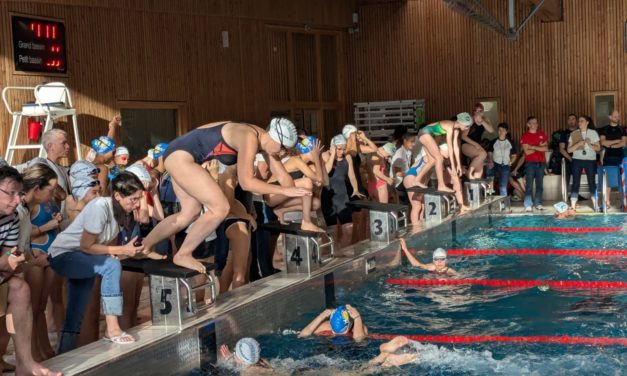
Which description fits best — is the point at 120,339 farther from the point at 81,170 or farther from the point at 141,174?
the point at 141,174

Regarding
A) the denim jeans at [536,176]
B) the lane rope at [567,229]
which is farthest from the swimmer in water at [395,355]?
the denim jeans at [536,176]

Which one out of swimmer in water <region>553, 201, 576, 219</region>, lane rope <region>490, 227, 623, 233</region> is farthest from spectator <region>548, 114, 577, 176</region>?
lane rope <region>490, 227, 623, 233</region>

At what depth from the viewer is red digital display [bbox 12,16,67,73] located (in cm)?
1047

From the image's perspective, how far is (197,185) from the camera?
210 inches

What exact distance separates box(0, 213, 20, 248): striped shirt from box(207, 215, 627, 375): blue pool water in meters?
1.75

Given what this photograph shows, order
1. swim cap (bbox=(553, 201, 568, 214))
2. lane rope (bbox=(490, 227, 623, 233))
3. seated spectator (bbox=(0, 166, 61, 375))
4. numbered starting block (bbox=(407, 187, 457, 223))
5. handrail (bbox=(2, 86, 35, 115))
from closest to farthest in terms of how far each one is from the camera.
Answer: seated spectator (bbox=(0, 166, 61, 375)), handrail (bbox=(2, 86, 35, 115)), numbered starting block (bbox=(407, 187, 457, 223)), lane rope (bbox=(490, 227, 623, 233)), swim cap (bbox=(553, 201, 568, 214))

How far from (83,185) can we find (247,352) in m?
1.53

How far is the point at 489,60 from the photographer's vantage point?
56.0 ft

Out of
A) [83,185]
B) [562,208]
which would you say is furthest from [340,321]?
[562,208]

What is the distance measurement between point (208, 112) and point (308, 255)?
7150 mm

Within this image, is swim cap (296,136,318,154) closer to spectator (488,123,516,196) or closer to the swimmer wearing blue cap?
the swimmer wearing blue cap

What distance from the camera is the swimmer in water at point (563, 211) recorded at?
12.1 metres

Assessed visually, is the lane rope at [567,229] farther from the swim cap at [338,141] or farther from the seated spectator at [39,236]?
the seated spectator at [39,236]

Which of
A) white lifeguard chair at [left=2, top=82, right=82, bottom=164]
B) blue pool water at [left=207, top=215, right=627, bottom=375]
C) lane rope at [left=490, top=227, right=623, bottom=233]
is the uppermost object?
white lifeguard chair at [left=2, top=82, right=82, bottom=164]
